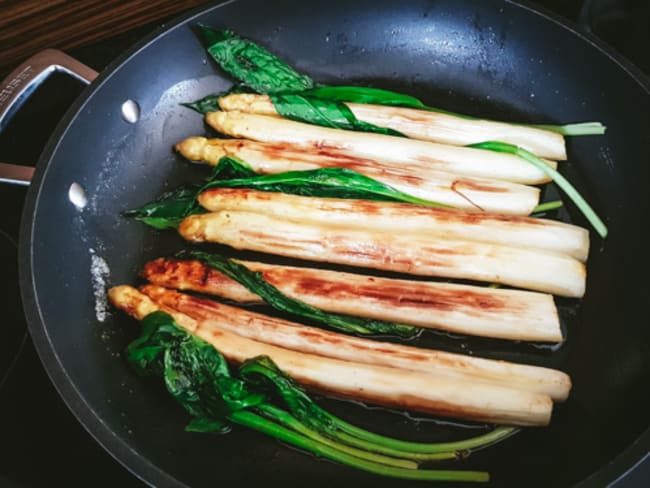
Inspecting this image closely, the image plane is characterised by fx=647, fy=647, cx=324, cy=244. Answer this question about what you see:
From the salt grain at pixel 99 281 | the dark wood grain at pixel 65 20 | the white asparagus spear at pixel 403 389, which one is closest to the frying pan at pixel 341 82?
the salt grain at pixel 99 281

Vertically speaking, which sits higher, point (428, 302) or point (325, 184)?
point (325, 184)

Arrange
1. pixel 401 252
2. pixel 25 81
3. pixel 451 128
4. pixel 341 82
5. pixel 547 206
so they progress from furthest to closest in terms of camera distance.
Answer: pixel 341 82 < pixel 451 128 < pixel 547 206 < pixel 25 81 < pixel 401 252

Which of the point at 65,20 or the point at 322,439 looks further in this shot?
the point at 65,20

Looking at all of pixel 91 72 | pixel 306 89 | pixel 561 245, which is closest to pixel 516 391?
pixel 561 245

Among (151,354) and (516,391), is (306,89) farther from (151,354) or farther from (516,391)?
(516,391)

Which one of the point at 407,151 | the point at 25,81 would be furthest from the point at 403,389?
the point at 25,81

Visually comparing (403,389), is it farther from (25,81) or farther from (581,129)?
(25,81)

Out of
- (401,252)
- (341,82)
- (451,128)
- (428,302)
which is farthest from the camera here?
(341,82)
